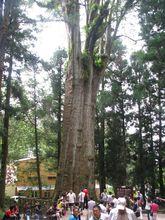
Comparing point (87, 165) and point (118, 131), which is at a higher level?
point (118, 131)

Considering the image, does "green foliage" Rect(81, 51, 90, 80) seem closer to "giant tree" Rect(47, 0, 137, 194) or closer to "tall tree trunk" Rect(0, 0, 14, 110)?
"giant tree" Rect(47, 0, 137, 194)

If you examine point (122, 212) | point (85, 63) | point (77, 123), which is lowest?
point (122, 212)

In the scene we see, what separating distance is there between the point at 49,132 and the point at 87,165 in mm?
21687

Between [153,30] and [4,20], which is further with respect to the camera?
[153,30]

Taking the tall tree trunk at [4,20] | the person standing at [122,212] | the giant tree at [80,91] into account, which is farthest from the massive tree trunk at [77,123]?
the person standing at [122,212]

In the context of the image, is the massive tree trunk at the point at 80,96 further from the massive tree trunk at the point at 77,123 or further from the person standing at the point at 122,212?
the person standing at the point at 122,212

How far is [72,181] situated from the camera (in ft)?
75.7

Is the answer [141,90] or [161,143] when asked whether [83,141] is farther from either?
[161,143]

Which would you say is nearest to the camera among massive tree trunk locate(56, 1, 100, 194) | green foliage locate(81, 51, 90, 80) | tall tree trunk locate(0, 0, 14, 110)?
tall tree trunk locate(0, 0, 14, 110)

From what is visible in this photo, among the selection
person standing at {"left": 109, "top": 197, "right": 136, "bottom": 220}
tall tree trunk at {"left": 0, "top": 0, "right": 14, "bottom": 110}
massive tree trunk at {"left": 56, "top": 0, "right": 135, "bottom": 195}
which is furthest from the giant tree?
person standing at {"left": 109, "top": 197, "right": 136, "bottom": 220}

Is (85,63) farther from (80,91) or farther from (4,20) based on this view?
(4,20)

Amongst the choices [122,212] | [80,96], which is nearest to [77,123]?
[80,96]

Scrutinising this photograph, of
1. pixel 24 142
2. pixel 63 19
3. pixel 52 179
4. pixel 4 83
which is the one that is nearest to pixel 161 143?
pixel 24 142

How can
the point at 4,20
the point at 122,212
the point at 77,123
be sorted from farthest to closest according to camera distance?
1. the point at 77,123
2. the point at 4,20
3. the point at 122,212
